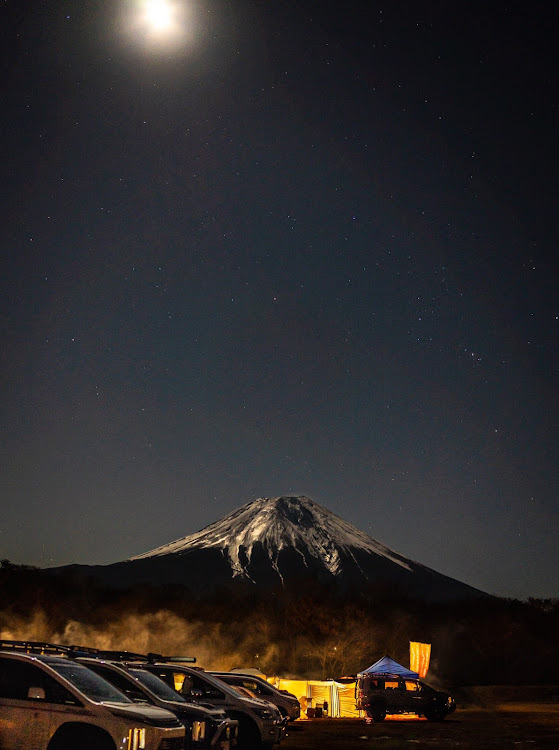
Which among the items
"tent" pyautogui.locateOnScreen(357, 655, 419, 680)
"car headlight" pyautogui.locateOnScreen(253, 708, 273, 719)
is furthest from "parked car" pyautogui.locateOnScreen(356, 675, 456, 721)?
"car headlight" pyautogui.locateOnScreen(253, 708, 273, 719)

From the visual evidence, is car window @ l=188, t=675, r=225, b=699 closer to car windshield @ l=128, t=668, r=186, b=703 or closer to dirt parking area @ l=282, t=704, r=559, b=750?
car windshield @ l=128, t=668, r=186, b=703

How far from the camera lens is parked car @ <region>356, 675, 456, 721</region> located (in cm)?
2828

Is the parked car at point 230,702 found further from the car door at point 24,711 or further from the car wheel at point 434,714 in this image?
the car wheel at point 434,714

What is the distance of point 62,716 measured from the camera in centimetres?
886

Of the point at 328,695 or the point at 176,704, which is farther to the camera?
the point at 328,695

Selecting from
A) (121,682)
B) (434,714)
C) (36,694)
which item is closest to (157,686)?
(121,682)

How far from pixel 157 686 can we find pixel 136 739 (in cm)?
390

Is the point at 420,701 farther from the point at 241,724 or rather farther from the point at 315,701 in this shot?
the point at 241,724

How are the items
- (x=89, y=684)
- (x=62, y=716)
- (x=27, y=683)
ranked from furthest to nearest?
(x=89, y=684) < (x=27, y=683) < (x=62, y=716)

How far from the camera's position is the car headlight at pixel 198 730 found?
37.4 ft

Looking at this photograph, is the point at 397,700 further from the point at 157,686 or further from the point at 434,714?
the point at 157,686

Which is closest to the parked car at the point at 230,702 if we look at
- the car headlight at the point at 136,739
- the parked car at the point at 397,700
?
the car headlight at the point at 136,739

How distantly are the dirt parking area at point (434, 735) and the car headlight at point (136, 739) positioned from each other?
8509mm

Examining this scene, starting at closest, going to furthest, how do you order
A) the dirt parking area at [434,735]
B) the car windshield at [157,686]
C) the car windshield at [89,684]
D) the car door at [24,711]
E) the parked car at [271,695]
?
the car door at [24,711] → the car windshield at [89,684] → the car windshield at [157,686] → the dirt parking area at [434,735] → the parked car at [271,695]
